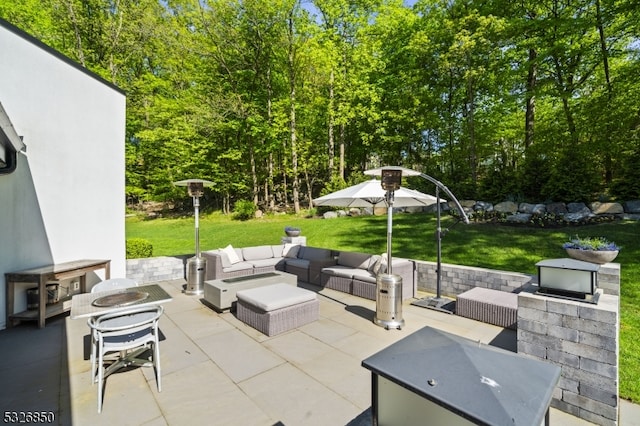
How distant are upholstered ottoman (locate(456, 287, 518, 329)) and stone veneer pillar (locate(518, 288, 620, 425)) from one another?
4.72 feet

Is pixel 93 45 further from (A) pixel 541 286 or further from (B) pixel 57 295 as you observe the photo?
(A) pixel 541 286

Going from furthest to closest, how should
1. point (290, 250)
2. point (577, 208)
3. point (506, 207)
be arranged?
point (506, 207) → point (577, 208) → point (290, 250)

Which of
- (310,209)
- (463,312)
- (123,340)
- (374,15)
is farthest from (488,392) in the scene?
(374,15)

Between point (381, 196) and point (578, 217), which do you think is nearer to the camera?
point (381, 196)

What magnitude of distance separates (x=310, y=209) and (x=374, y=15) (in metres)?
11.4

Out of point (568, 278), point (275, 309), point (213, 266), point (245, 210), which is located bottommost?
point (275, 309)

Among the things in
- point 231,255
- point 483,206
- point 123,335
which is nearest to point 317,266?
point 231,255

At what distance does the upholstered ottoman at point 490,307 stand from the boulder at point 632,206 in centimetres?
779

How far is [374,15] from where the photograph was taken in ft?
53.3

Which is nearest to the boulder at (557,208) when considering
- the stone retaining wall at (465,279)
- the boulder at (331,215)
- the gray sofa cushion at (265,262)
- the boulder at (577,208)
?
the boulder at (577,208)

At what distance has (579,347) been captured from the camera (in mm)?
2586

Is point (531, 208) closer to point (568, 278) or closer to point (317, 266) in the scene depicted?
point (317, 266)

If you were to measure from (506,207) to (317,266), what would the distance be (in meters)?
8.18

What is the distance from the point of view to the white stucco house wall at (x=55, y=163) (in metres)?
4.46
